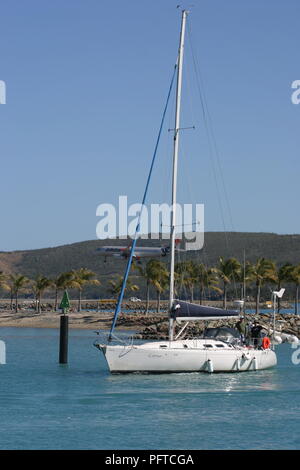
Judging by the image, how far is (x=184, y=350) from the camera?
48844mm

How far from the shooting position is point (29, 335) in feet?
325

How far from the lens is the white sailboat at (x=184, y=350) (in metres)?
48.5

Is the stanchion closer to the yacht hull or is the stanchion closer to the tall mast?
the yacht hull

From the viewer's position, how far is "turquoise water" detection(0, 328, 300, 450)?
33.1m

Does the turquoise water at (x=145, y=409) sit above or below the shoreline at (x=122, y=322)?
below

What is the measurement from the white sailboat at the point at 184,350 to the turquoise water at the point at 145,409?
59cm

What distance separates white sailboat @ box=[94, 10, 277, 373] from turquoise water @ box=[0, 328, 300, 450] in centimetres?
59

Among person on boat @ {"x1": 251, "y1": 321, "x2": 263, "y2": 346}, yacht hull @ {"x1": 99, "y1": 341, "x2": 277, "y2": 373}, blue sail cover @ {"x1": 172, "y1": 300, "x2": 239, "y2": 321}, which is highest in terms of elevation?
blue sail cover @ {"x1": 172, "y1": 300, "x2": 239, "y2": 321}

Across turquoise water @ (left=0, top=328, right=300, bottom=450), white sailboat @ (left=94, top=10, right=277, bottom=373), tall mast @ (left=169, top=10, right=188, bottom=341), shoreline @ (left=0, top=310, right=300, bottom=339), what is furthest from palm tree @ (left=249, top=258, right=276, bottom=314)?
tall mast @ (left=169, top=10, right=188, bottom=341)

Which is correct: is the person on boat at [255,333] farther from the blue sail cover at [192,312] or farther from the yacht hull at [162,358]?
the yacht hull at [162,358]
